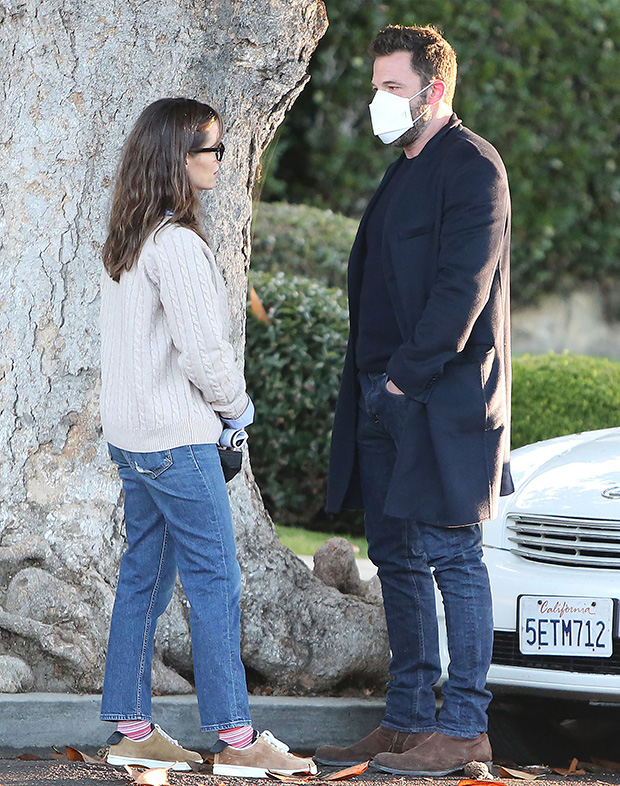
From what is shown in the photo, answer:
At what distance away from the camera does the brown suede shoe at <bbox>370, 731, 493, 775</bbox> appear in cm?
337

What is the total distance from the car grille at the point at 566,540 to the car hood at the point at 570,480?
27 mm

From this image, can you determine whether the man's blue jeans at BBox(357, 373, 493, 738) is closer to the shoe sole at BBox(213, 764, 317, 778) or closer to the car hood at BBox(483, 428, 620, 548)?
the car hood at BBox(483, 428, 620, 548)

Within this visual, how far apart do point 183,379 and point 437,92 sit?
1201 mm

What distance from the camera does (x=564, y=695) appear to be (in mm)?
3650

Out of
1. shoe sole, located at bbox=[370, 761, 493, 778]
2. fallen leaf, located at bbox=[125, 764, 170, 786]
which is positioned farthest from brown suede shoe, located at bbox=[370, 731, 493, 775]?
fallen leaf, located at bbox=[125, 764, 170, 786]

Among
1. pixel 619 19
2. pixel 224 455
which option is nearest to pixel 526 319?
pixel 619 19

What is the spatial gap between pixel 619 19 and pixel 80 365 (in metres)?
10.4

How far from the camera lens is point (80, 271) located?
13.2 feet

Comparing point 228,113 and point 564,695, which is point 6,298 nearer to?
point 228,113

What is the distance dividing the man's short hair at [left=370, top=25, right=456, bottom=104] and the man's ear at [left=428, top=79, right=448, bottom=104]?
0.05 ft

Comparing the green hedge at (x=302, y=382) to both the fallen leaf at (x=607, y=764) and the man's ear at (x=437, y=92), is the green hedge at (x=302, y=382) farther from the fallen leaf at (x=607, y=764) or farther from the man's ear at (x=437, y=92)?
the man's ear at (x=437, y=92)

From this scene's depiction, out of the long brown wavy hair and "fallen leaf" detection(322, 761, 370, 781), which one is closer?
the long brown wavy hair

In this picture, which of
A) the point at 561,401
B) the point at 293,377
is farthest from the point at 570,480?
the point at 293,377

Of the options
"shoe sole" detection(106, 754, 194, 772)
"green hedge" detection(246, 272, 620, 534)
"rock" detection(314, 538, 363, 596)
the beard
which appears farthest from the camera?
"green hedge" detection(246, 272, 620, 534)
